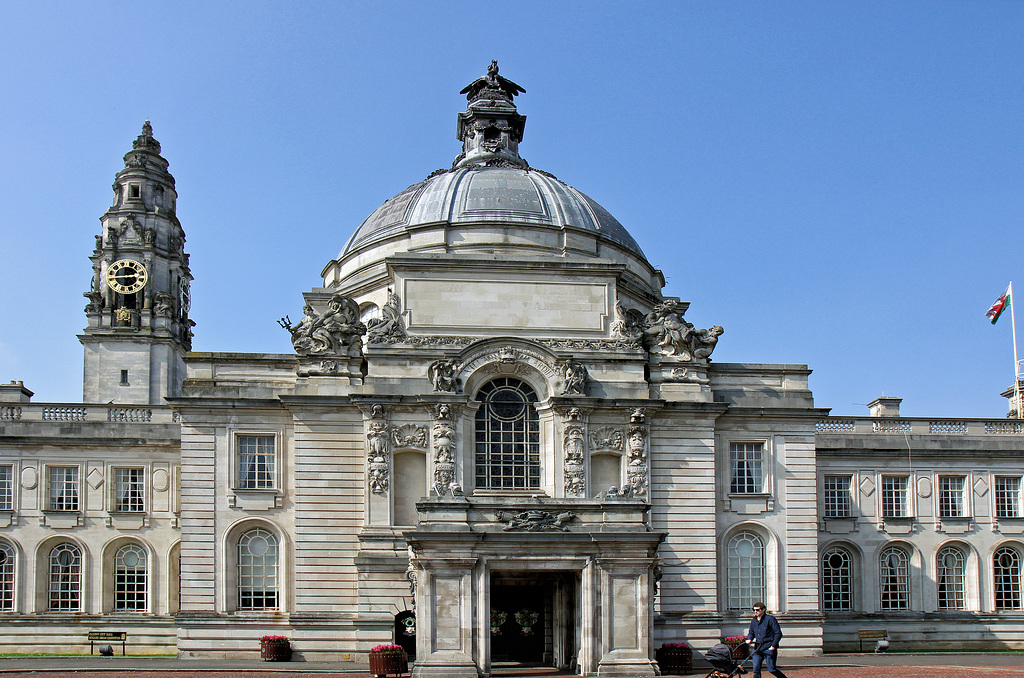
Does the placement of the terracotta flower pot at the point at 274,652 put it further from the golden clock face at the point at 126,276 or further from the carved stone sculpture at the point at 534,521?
the golden clock face at the point at 126,276

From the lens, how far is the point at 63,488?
4388 cm

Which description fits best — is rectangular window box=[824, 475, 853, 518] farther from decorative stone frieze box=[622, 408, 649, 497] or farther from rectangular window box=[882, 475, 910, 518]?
decorative stone frieze box=[622, 408, 649, 497]

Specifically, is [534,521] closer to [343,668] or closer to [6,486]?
[343,668]

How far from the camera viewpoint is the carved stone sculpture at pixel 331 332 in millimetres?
39094

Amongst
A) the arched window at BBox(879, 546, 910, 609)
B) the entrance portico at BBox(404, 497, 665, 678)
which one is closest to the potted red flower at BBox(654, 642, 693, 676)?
the entrance portico at BBox(404, 497, 665, 678)

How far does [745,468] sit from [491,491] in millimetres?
9706

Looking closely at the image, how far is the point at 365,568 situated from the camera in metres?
37.4

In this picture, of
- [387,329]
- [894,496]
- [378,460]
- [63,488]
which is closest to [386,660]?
[378,460]

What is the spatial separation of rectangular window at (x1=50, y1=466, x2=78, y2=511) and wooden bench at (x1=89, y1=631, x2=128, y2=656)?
5177 mm

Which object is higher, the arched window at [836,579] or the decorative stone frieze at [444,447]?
the decorative stone frieze at [444,447]

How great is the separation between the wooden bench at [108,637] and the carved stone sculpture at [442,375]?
16037mm

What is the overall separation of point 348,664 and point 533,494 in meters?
8.24

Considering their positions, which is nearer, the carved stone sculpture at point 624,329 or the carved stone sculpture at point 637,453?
the carved stone sculpture at point 637,453

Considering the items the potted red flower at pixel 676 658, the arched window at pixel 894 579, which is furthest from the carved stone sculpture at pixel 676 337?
the arched window at pixel 894 579
